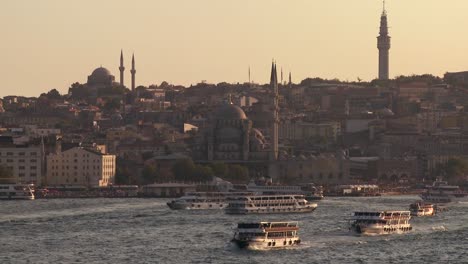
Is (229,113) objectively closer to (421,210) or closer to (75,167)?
(75,167)

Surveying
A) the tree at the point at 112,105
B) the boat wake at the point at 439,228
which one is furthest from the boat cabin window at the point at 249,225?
the tree at the point at 112,105

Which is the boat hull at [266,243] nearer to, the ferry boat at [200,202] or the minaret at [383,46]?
the ferry boat at [200,202]

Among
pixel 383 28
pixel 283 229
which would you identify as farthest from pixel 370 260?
pixel 383 28

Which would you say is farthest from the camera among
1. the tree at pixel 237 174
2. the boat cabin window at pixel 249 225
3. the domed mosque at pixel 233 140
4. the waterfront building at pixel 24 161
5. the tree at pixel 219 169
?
the domed mosque at pixel 233 140

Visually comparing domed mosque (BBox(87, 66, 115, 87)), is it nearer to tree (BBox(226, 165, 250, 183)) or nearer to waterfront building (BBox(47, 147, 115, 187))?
tree (BBox(226, 165, 250, 183))

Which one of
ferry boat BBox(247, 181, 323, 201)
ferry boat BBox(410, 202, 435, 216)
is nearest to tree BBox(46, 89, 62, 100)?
ferry boat BBox(247, 181, 323, 201)

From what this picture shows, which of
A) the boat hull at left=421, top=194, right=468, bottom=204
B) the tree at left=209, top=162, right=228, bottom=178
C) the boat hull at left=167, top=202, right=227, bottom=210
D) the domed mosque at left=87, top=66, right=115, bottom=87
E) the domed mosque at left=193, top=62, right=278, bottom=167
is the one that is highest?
the domed mosque at left=87, top=66, right=115, bottom=87

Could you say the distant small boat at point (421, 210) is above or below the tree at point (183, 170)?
below
